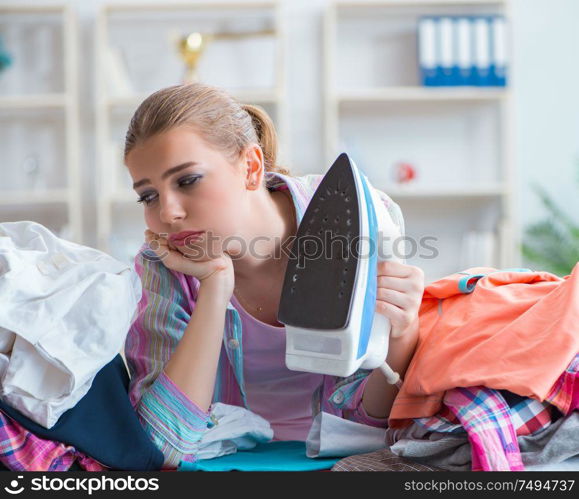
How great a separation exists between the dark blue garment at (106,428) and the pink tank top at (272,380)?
34 centimetres

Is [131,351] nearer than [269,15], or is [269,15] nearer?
[131,351]

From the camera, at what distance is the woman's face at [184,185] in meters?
1.04

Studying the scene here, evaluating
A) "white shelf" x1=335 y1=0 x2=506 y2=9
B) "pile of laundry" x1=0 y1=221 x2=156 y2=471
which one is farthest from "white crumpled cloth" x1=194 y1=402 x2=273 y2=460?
"white shelf" x1=335 y1=0 x2=506 y2=9

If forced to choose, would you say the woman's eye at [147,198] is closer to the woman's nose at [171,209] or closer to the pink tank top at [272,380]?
the woman's nose at [171,209]

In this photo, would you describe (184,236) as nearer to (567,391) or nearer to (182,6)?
(567,391)

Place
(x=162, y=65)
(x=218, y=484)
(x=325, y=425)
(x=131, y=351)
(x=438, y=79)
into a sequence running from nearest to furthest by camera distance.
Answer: (x=218, y=484)
(x=325, y=425)
(x=131, y=351)
(x=438, y=79)
(x=162, y=65)

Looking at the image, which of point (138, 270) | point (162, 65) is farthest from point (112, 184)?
point (138, 270)

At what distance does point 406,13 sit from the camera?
12.5ft

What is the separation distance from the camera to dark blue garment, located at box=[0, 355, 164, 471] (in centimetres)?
82

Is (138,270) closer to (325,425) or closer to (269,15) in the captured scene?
(325,425)

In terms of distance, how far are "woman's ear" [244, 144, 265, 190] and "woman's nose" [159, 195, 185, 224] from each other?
0.18 metres

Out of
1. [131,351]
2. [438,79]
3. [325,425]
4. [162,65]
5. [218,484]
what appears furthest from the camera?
[162,65]

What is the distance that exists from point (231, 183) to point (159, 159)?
0.44 feet

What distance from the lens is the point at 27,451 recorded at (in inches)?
32.0
